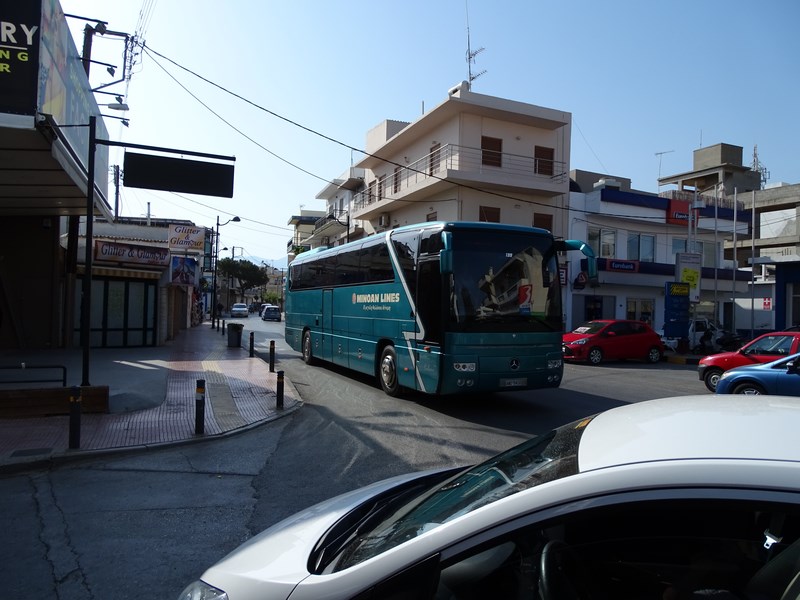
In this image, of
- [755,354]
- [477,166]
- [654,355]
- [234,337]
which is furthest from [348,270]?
[477,166]

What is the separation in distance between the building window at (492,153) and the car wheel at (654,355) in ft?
39.6

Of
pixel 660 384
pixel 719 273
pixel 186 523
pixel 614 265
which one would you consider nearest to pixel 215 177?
pixel 186 523

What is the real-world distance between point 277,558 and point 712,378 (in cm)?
1403

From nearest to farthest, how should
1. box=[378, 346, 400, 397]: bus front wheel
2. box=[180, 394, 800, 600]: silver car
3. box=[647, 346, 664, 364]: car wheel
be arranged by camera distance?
1. box=[180, 394, 800, 600]: silver car
2. box=[378, 346, 400, 397]: bus front wheel
3. box=[647, 346, 664, 364]: car wheel

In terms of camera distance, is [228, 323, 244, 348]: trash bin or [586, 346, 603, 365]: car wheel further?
[228, 323, 244, 348]: trash bin

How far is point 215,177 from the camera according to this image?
35.0 ft

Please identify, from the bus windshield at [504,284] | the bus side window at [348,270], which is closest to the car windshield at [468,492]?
the bus windshield at [504,284]

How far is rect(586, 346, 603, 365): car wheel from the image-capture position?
19.4 meters

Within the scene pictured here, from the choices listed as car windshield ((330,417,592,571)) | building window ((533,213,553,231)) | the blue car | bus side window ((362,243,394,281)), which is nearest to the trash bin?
bus side window ((362,243,394,281))

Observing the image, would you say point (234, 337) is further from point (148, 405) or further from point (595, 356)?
point (595, 356)

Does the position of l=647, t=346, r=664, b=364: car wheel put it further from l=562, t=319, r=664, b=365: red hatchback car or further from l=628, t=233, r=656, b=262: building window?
l=628, t=233, r=656, b=262: building window

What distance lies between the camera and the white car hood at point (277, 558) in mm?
1901

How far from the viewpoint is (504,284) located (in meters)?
9.59

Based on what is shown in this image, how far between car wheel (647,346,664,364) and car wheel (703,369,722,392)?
7492 mm
